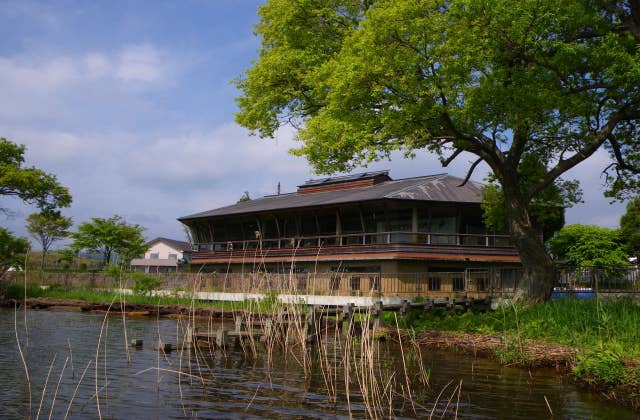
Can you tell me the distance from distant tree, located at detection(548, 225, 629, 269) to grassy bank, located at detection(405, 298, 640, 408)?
64.6ft

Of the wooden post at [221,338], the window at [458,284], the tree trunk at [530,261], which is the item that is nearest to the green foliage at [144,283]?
the window at [458,284]

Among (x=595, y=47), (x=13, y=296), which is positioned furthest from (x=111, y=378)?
(x=13, y=296)

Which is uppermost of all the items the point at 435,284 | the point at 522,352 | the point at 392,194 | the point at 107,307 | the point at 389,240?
the point at 392,194

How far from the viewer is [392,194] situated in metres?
30.8

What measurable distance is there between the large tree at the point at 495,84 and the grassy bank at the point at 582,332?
261 cm

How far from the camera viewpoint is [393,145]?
17469 millimetres

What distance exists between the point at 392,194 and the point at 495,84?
1464 cm

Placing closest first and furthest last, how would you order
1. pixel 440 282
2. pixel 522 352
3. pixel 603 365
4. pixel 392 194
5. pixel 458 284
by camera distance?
pixel 603 365 → pixel 522 352 → pixel 458 284 → pixel 440 282 → pixel 392 194

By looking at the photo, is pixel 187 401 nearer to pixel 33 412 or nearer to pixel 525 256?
pixel 33 412

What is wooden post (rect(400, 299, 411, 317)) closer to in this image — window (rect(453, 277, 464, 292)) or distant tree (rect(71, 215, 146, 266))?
window (rect(453, 277, 464, 292))

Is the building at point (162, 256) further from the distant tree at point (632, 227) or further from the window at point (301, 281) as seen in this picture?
the distant tree at point (632, 227)

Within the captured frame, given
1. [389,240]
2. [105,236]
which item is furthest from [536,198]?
[105,236]

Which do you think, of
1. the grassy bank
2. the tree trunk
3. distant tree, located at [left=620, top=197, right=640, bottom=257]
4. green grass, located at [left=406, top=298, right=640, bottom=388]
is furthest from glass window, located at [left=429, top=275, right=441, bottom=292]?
distant tree, located at [left=620, top=197, right=640, bottom=257]

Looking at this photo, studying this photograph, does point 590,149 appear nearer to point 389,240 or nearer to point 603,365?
point 603,365
